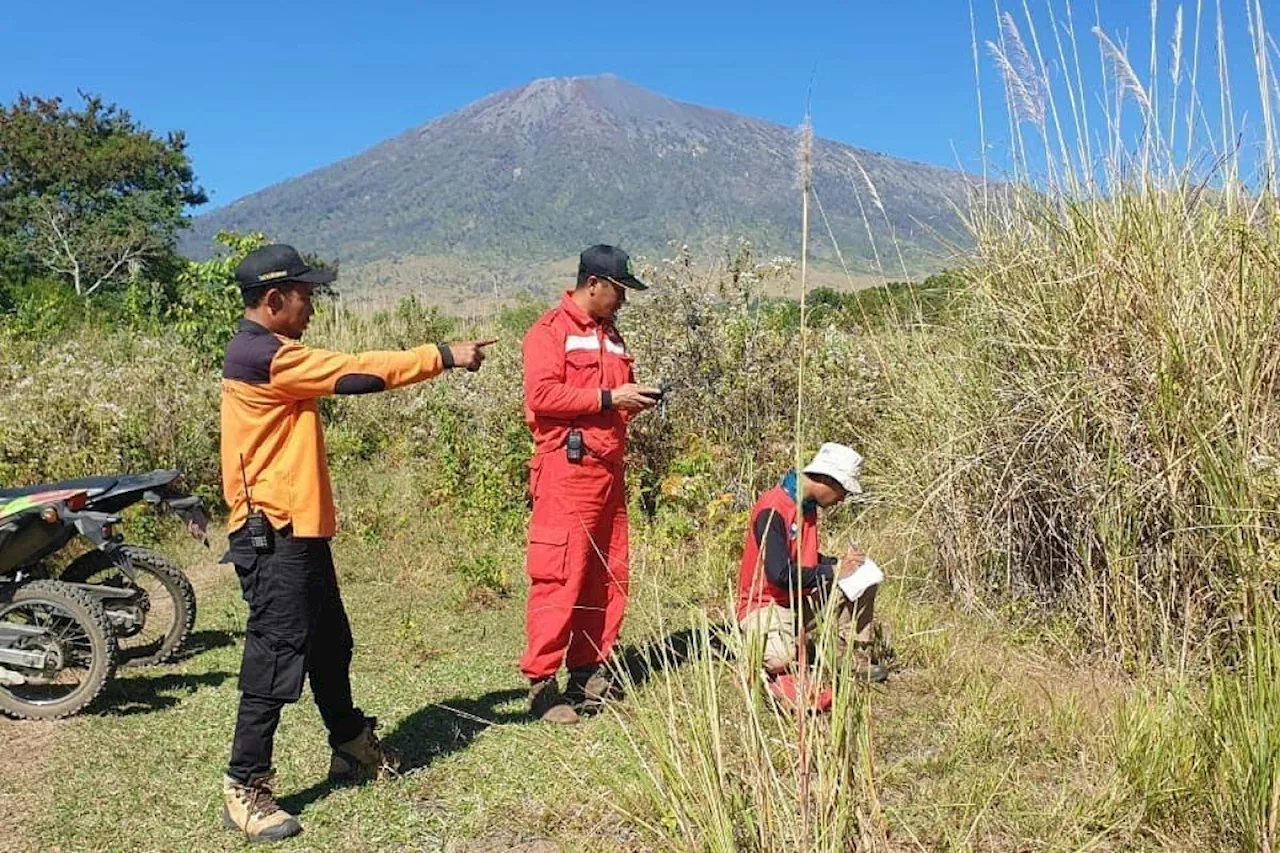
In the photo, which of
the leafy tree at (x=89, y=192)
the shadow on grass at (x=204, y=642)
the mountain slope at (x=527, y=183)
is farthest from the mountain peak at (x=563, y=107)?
the shadow on grass at (x=204, y=642)

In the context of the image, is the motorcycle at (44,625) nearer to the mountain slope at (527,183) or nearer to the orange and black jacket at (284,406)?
the orange and black jacket at (284,406)

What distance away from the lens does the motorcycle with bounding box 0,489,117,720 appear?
4.51 m

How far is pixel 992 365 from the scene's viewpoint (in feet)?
16.0

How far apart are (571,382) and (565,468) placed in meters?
0.35

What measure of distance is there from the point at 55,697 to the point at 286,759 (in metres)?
1.59

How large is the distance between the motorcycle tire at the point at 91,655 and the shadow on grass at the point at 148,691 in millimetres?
163

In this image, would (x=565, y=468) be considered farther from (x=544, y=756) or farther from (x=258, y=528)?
(x=258, y=528)

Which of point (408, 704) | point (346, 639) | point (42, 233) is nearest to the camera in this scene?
point (346, 639)

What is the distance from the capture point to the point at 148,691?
4.93 metres

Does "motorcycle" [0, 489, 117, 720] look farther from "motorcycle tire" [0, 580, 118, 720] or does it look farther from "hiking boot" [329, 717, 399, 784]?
"hiking boot" [329, 717, 399, 784]

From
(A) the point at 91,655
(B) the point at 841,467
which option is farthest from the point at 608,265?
(A) the point at 91,655

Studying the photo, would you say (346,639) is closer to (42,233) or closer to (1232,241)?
(1232,241)

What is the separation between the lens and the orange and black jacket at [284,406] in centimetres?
331

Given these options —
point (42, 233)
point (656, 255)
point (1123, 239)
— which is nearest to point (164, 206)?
point (42, 233)
